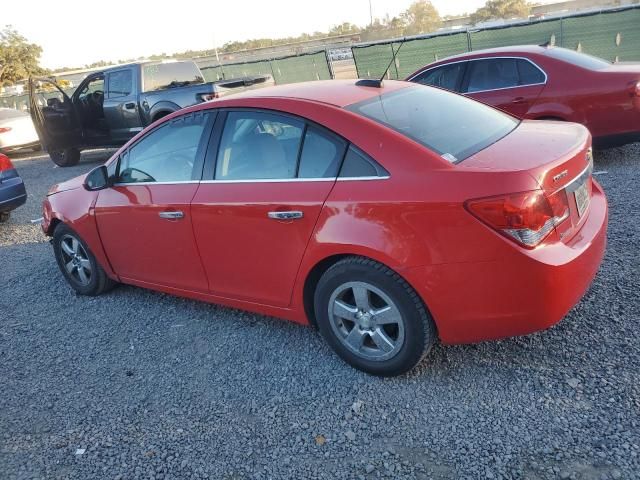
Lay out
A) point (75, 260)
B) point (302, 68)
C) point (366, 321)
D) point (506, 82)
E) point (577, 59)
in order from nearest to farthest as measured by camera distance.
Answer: point (366, 321), point (75, 260), point (577, 59), point (506, 82), point (302, 68)

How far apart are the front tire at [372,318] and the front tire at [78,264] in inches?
94.8

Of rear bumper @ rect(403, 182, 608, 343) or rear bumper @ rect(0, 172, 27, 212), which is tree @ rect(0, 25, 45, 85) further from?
rear bumper @ rect(403, 182, 608, 343)

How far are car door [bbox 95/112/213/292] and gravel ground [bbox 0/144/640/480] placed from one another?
0.48 m

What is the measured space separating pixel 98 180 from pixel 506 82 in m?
5.09

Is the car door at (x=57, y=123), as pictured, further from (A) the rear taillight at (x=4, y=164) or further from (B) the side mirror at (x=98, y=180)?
(B) the side mirror at (x=98, y=180)

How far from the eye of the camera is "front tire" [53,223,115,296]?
454 centimetres

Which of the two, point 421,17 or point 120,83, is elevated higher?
point 120,83

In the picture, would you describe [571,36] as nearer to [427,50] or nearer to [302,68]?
[427,50]

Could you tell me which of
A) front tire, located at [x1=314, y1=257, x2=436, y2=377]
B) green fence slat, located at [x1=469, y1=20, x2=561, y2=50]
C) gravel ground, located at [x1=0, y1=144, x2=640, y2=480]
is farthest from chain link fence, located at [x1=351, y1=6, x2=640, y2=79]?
front tire, located at [x1=314, y1=257, x2=436, y2=377]

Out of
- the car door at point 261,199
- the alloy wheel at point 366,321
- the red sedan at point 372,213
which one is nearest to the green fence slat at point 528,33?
the red sedan at point 372,213

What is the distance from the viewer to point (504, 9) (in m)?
53.2

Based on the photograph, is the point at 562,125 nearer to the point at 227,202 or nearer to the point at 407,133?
the point at 407,133

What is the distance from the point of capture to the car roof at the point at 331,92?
10.3 feet

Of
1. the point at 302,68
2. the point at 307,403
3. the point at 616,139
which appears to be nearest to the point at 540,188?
the point at 307,403
